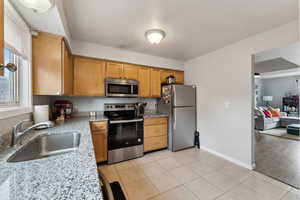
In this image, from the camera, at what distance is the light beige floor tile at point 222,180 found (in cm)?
174

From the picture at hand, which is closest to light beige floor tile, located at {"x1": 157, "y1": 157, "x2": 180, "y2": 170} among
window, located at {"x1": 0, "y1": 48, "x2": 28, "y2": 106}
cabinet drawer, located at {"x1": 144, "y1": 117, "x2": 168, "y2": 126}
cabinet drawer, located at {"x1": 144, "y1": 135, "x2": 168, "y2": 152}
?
cabinet drawer, located at {"x1": 144, "y1": 135, "x2": 168, "y2": 152}

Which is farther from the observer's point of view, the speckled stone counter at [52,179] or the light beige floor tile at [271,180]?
the light beige floor tile at [271,180]

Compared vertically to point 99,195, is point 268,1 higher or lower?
higher

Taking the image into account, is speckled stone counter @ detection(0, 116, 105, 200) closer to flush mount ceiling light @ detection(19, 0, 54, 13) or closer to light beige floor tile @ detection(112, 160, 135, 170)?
flush mount ceiling light @ detection(19, 0, 54, 13)

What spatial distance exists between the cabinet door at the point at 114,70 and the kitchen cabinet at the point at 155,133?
1.21m

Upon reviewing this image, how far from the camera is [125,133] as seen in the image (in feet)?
8.14

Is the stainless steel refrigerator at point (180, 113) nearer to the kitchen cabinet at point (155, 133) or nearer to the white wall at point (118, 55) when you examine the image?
the kitchen cabinet at point (155, 133)

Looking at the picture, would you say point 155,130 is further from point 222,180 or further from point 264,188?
point 264,188

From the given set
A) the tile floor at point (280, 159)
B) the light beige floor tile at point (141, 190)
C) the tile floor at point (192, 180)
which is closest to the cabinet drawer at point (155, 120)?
the tile floor at point (192, 180)

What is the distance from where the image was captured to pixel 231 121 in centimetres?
245

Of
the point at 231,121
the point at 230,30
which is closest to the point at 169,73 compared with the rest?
the point at 230,30

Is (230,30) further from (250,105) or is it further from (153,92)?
(153,92)

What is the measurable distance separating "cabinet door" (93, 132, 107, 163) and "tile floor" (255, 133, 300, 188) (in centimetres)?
276

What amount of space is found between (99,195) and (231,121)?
8.90ft
